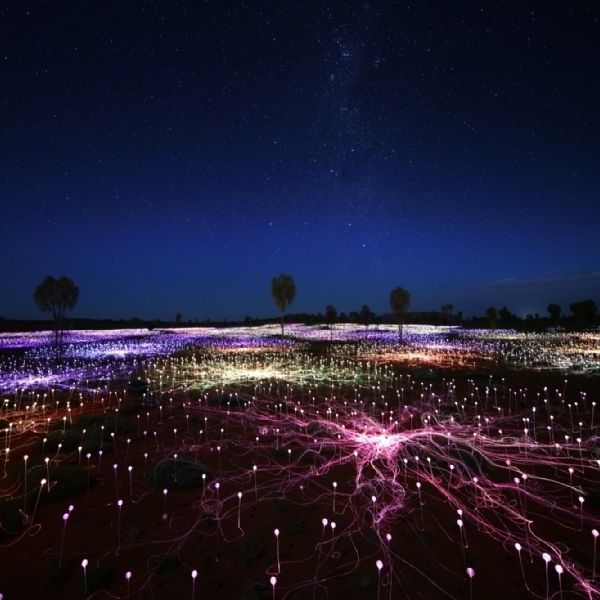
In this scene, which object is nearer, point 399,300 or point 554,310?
point 399,300

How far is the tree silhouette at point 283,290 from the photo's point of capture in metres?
45.0

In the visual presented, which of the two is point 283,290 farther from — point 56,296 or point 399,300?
point 56,296

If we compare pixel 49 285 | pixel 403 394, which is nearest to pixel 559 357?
pixel 403 394

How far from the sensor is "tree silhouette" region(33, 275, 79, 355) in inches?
1117

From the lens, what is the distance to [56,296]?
28688 mm

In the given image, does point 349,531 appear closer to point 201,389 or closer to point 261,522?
point 261,522

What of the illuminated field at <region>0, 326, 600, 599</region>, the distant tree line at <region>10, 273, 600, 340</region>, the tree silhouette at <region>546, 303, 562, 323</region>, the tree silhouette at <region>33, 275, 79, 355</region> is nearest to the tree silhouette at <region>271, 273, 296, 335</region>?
the distant tree line at <region>10, 273, 600, 340</region>

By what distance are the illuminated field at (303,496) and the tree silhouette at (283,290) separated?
1208 inches

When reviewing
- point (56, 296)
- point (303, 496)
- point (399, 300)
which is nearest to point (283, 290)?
point (399, 300)

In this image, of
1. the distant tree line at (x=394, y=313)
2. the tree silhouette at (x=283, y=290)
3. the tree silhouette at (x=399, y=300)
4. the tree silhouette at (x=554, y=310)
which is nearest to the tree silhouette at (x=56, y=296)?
the distant tree line at (x=394, y=313)

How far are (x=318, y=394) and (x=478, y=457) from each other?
7580 mm

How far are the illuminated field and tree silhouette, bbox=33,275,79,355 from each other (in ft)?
53.4

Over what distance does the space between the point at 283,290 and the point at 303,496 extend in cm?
3846

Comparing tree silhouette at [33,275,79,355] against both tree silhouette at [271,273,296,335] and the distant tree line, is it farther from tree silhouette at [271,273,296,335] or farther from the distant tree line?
tree silhouette at [271,273,296,335]
